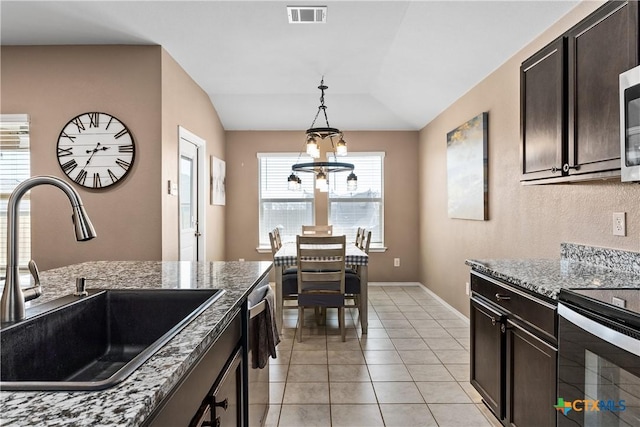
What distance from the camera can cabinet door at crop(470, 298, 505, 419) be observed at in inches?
81.3

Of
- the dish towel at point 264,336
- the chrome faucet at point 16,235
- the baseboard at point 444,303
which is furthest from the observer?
the baseboard at point 444,303

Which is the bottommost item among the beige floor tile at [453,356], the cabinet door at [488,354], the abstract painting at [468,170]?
the beige floor tile at [453,356]

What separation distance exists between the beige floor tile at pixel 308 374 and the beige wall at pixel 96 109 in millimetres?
1529

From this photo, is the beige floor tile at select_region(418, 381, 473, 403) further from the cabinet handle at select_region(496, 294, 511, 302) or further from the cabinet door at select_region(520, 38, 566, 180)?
the cabinet door at select_region(520, 38, 566, 180)

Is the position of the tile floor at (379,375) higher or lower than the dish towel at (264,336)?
lower

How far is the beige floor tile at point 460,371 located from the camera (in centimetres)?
287

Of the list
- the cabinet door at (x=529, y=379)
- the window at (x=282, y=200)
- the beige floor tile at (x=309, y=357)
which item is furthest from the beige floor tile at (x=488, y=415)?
the window at (x=282, y=200)

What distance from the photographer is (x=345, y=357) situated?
328 centimetres

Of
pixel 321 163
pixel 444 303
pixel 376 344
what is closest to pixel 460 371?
pixel 376 344

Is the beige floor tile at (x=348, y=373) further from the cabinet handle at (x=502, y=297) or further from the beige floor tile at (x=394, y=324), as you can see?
the cabinet handle at (x=502, y=297)

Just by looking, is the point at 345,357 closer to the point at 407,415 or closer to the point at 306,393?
the point at 306,393

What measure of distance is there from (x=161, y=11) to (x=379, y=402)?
3.16 m

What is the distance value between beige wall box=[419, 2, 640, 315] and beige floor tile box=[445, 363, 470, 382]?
38.3 inches

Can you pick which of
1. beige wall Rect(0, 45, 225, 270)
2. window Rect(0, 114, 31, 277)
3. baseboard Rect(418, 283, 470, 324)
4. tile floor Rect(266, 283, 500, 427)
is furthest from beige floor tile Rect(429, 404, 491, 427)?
window Rect(0, 114, 31, 277)
